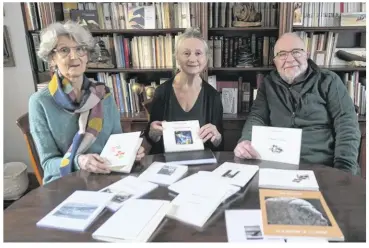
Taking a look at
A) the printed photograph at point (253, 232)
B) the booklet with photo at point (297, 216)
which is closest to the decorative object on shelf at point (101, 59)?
the booklet with photo at point (297, 216)

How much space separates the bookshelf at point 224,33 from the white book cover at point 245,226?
1556 mm

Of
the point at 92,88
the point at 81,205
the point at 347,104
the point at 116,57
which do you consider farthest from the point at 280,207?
the point at 116,57

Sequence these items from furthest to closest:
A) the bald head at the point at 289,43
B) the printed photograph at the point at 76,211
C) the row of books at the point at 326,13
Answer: the row of books at the point at 326,13, the bald head at the point at 289,43, the printed photograph at the point at 76,211

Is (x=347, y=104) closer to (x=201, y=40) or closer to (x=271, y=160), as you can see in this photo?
(x=271, y=160)

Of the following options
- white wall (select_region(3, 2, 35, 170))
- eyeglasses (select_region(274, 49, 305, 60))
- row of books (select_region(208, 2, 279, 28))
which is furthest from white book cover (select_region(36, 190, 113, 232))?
white wall (select_region(3, 2, 35, 170))

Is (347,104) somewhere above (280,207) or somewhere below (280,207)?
above

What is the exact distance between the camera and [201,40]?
1950 millimetres

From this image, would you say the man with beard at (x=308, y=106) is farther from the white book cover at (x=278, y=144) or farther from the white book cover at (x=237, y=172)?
the white book cover at (x=237, y=172)

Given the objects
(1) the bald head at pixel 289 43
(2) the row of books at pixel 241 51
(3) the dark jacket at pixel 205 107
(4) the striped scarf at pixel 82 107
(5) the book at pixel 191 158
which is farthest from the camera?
(2) the row of books at pixel 241 51

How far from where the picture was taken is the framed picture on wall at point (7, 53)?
2.54 m

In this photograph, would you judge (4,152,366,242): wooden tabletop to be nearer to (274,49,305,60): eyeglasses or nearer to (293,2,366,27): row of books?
(274,49,305,60): eyeglasses

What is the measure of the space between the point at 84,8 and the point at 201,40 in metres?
1.10

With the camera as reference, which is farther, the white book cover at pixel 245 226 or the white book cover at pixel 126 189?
the white book cover at pixel 126 189

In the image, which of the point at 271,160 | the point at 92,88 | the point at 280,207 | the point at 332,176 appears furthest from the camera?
the point at 92,88
